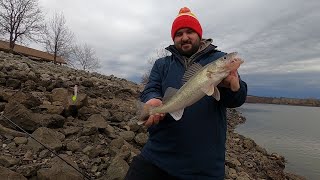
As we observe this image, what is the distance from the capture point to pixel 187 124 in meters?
3.44

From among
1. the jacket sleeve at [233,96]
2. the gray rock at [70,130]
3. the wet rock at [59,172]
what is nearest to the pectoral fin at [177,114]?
the jacket sleeve at [233,96]

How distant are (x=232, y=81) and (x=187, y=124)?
0.64 m

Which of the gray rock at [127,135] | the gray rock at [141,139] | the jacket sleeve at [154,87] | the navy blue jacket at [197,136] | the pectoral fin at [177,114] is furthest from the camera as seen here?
the gray rock at [141,139]

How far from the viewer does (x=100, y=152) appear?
7.82 m

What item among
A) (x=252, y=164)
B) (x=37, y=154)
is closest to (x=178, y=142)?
(x=37, y=154)

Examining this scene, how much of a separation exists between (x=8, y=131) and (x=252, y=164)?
471 inches

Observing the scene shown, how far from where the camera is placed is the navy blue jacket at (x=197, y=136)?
134 inches

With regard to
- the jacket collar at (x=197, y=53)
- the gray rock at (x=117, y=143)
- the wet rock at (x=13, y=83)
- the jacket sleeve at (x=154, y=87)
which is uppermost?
the wet rock at (x=13, y=83)

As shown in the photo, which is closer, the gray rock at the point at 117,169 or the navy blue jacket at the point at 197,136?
the navy blue jacket at the point at 197,136

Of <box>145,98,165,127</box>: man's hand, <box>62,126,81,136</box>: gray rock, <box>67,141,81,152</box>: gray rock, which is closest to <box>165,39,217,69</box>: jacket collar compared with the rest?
<box>145,98,165,127</box>: man's hand

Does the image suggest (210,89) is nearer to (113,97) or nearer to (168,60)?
(168,60)

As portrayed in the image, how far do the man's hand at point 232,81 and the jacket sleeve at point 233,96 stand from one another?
0.09m

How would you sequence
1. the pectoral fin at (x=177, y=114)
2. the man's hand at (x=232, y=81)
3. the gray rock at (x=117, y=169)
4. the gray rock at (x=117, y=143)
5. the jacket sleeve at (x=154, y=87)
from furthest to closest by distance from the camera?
the gray rock at (x=117, y=143), the gray rock at (x=117, y=169), the jacket sleeve at (x=154, y=87), the pectoral fin at (x=177, y=114), the man's hand at (x=232, y=81)

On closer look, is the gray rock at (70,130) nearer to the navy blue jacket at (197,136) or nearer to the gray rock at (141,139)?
the gray rock at (141,139)
